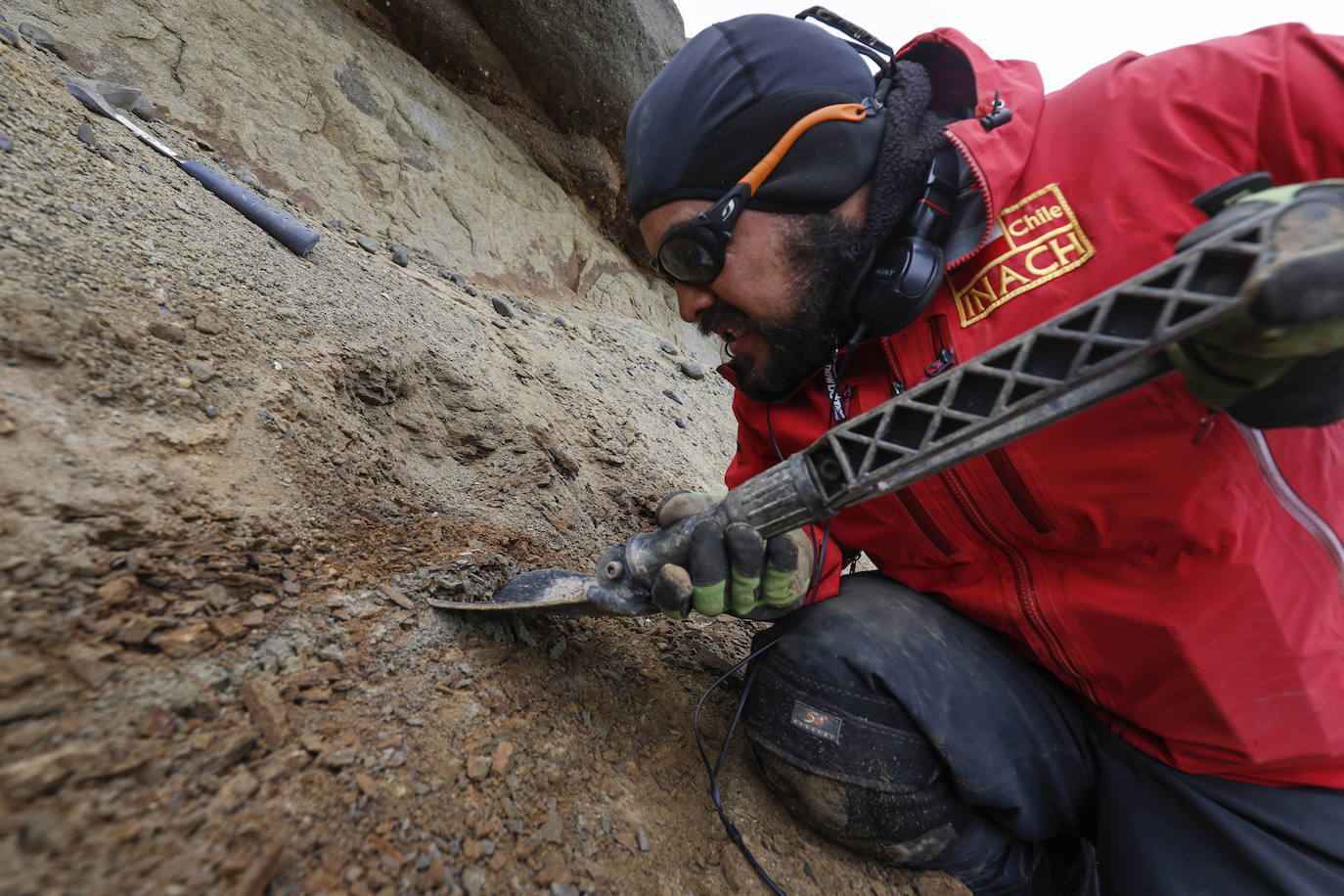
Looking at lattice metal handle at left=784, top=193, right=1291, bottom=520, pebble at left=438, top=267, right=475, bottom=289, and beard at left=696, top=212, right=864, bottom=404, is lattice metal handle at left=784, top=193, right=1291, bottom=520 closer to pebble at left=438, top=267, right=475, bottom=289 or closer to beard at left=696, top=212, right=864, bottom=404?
beard at left=696, top=212, right=864, bottom=404

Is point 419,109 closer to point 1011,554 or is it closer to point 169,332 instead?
point 169,332

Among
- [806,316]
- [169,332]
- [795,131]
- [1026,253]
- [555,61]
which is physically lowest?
[1026,253]

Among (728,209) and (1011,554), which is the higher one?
(728,209)

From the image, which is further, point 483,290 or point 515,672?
point 483,290

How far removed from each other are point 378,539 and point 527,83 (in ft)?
18.0

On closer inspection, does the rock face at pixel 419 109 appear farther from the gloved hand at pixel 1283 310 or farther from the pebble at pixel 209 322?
the gloved hand at pixel 1283 310

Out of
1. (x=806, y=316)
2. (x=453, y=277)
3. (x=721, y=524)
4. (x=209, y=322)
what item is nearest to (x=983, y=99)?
(x=806, y=316)

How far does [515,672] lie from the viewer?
5.58 ft

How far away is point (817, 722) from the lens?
5.79 feet

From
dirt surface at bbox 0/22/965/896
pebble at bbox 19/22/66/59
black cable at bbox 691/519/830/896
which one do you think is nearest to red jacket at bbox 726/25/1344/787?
black cable at bbox 691/519/830/896

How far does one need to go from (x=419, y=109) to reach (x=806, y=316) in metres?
4.64

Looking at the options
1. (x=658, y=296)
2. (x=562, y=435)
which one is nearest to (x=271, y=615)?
(x=562, y=435)

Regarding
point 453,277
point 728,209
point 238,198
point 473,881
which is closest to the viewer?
point 473,881

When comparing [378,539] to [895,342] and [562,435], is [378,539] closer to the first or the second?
[562,435]
